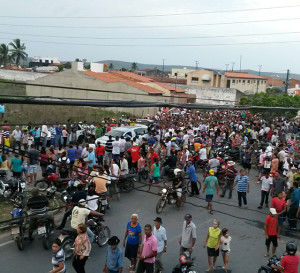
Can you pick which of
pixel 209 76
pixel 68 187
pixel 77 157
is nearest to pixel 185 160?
pixel 77 157

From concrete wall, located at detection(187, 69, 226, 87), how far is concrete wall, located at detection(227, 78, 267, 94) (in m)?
8.75

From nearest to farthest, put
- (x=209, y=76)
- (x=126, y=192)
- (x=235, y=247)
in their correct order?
(x=235, y=247) < (x=126, y=192) < (x=209, y=76)

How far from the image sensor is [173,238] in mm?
9562

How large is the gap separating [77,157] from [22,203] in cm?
457

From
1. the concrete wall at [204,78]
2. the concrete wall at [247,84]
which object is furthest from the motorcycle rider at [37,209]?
the concrete wall at [247,84]

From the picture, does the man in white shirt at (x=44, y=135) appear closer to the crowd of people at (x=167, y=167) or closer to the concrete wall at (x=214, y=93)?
the crowd of people at (x=167, y=167)

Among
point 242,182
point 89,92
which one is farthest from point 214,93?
point 242,182

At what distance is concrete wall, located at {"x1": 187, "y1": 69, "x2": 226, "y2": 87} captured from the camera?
75062mm

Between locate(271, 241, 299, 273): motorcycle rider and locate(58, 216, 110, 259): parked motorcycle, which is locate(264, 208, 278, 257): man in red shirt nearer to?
locate(271, 241, 299, 273): motorcycle rider

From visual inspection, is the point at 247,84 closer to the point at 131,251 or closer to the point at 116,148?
the point at 116,148

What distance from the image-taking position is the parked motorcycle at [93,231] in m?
8.21

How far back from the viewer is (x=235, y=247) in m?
9.35

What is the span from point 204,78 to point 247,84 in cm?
1783

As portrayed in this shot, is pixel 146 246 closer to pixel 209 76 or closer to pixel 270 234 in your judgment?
pixel 270 234
